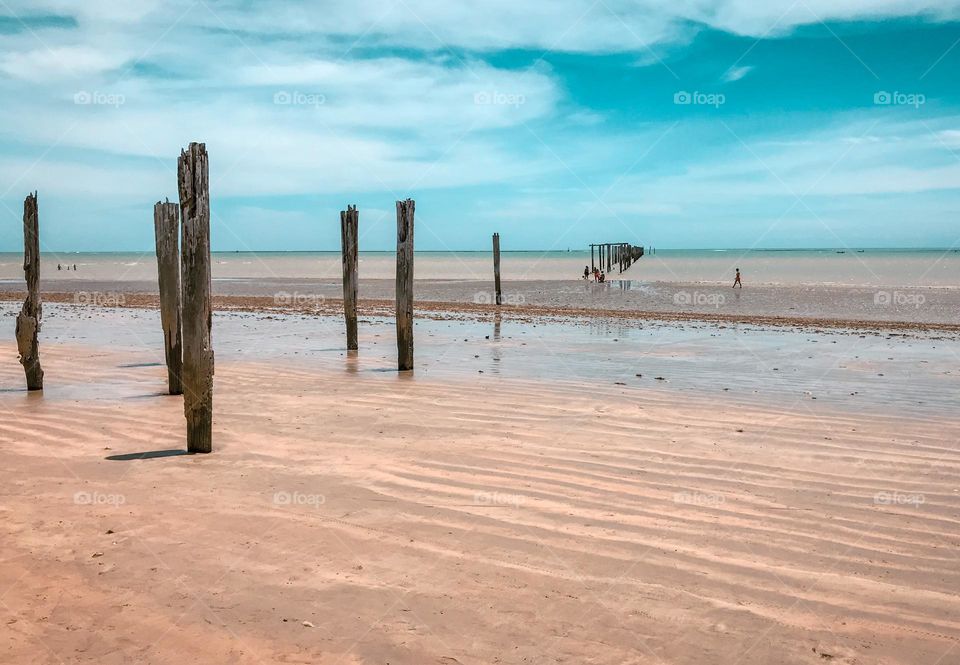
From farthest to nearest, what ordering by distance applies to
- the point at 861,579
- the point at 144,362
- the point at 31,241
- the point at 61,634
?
the point at 144,362 < the point at 31,241 < the point at 861,579 < the point at 61,634

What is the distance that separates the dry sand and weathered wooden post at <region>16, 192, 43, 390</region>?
0.85 m

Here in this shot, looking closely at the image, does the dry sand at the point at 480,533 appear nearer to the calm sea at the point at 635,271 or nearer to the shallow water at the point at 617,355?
the shallow water at the point at 617,355

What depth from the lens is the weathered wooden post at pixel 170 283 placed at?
10.8 m

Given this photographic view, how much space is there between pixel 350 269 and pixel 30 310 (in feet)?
20.7

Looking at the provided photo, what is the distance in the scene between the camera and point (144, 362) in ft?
44.2

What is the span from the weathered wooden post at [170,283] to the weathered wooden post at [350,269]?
4368 mm

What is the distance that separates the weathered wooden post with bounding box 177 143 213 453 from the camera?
23.9ft

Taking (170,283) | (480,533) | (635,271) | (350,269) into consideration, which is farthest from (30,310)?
(635,271)

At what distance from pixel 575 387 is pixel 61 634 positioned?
791cm

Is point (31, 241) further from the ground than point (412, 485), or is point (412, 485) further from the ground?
point (31, 241)

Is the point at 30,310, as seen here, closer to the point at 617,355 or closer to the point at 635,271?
the point at 617,355

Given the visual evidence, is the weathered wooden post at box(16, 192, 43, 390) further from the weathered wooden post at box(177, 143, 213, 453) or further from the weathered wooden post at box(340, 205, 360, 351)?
the weathered wooden post at box(340, 205, 360, 351)

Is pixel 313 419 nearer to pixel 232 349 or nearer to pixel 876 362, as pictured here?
pixel 232 349

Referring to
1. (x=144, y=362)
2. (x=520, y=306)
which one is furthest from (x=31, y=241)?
(x=520, y=306)
